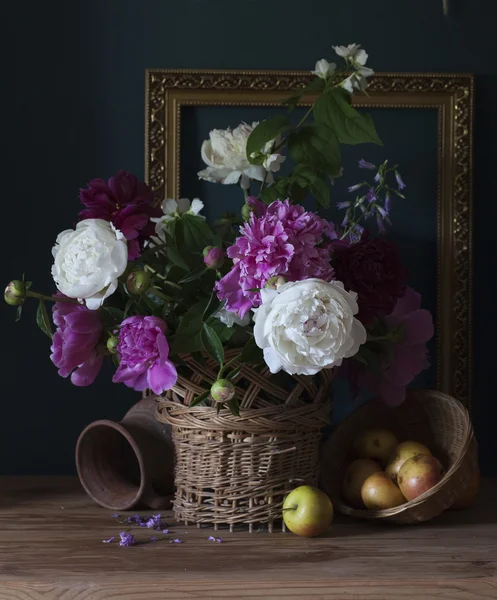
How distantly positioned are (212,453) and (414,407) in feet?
1.28

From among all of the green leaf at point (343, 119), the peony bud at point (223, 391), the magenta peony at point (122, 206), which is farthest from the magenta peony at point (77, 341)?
the green leaf at point (343, 119)

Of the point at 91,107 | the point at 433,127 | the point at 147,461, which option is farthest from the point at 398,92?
the point at 147,461

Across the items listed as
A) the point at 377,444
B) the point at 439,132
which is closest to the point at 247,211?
the point at 377,444

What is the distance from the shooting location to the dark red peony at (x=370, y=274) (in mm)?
1079

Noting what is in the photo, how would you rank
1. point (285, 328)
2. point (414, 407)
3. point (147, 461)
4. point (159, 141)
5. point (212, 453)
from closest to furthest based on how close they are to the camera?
point (285, 328)
point (212, 453)
point (147, 461)
point (414, 407)
point (159, 141)

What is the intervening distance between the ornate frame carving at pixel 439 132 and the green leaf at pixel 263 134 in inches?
13.5

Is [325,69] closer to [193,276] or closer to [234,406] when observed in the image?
[193,276]

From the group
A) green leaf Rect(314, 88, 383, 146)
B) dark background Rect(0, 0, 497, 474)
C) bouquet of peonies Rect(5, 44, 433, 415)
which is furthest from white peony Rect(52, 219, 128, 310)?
dark background Rect(0, 0, 497, 474)

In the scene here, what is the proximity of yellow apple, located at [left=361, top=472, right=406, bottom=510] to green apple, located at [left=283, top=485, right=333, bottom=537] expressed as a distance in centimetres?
10

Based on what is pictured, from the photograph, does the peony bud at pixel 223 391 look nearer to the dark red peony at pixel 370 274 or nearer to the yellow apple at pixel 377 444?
the dark red peony at pixel 370 274

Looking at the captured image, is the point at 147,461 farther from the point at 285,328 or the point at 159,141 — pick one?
the point at 159,141

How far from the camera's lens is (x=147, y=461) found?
48.0 inches

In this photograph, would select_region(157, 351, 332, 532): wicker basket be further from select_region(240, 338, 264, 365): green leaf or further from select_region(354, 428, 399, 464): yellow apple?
select_region(354, 428, 399, 464): yellow apple

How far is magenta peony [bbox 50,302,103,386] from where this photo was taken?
3.46ft
